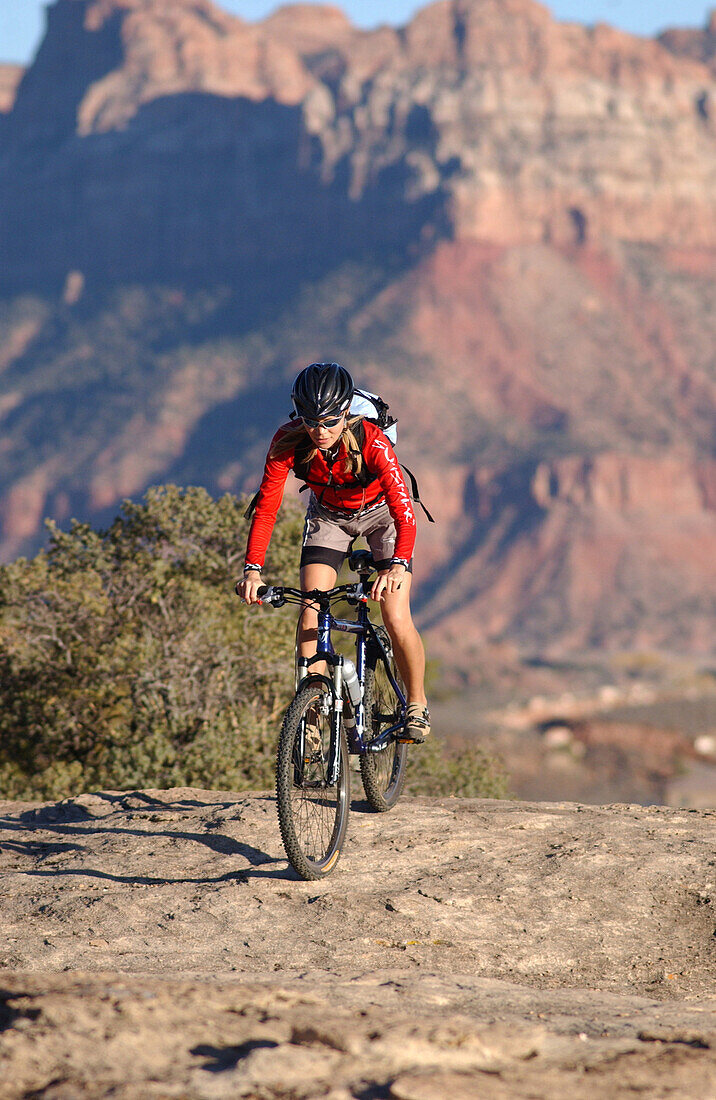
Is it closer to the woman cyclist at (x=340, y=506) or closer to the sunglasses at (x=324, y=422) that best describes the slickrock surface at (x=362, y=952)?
the woman cyclist at (x=340, y=506)

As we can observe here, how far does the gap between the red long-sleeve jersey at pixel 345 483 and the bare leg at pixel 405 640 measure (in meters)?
0.25

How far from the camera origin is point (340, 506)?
24.3 ft

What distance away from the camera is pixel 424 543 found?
155m

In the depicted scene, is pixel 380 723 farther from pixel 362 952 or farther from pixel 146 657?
pixel 146 657

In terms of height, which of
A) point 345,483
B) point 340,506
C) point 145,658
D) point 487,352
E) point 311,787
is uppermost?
point 487,352

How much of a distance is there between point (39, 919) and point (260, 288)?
19188 cm

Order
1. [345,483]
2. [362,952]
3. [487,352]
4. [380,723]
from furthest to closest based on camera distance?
[487,352], [380,723], [345,483], [362,952]

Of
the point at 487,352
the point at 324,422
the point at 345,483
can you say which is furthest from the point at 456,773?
the point at 487,352

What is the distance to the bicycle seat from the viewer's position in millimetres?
7398

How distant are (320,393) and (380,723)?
7.38 feet

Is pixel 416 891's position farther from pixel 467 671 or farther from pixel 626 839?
pixel 467 671

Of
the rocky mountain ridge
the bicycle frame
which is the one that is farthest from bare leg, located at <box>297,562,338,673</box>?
the rocky mountain ridge

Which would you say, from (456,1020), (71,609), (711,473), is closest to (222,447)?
(711,473)

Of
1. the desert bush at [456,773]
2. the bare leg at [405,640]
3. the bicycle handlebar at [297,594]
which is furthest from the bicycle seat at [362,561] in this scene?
the desert bush at [456,773]
